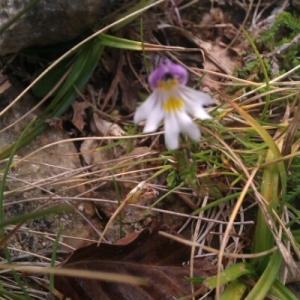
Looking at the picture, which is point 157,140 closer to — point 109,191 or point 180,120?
point 109,191

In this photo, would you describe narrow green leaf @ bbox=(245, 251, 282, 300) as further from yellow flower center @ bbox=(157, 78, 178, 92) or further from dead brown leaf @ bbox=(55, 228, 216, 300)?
yellow flower center @ bbox=(157, 78, 178, 92)

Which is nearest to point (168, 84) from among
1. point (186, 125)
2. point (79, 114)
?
point (186, 125)

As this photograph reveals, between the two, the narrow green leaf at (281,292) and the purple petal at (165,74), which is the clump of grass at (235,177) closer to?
the narrow green leaf at (281,292)

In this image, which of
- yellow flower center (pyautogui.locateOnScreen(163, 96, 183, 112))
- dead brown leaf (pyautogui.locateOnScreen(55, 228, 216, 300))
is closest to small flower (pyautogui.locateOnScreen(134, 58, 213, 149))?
yellow flower center (pyautogui.locateOnScreen(163, 96, 183, 112))

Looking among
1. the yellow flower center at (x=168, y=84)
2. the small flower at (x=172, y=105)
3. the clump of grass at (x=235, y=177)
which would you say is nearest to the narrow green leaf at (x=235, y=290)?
the clump of grass at (x=235, y=177)

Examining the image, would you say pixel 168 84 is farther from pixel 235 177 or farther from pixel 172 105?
pixel 235 177

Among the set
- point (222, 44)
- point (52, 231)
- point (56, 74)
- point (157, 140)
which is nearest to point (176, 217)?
point (157, 140)
